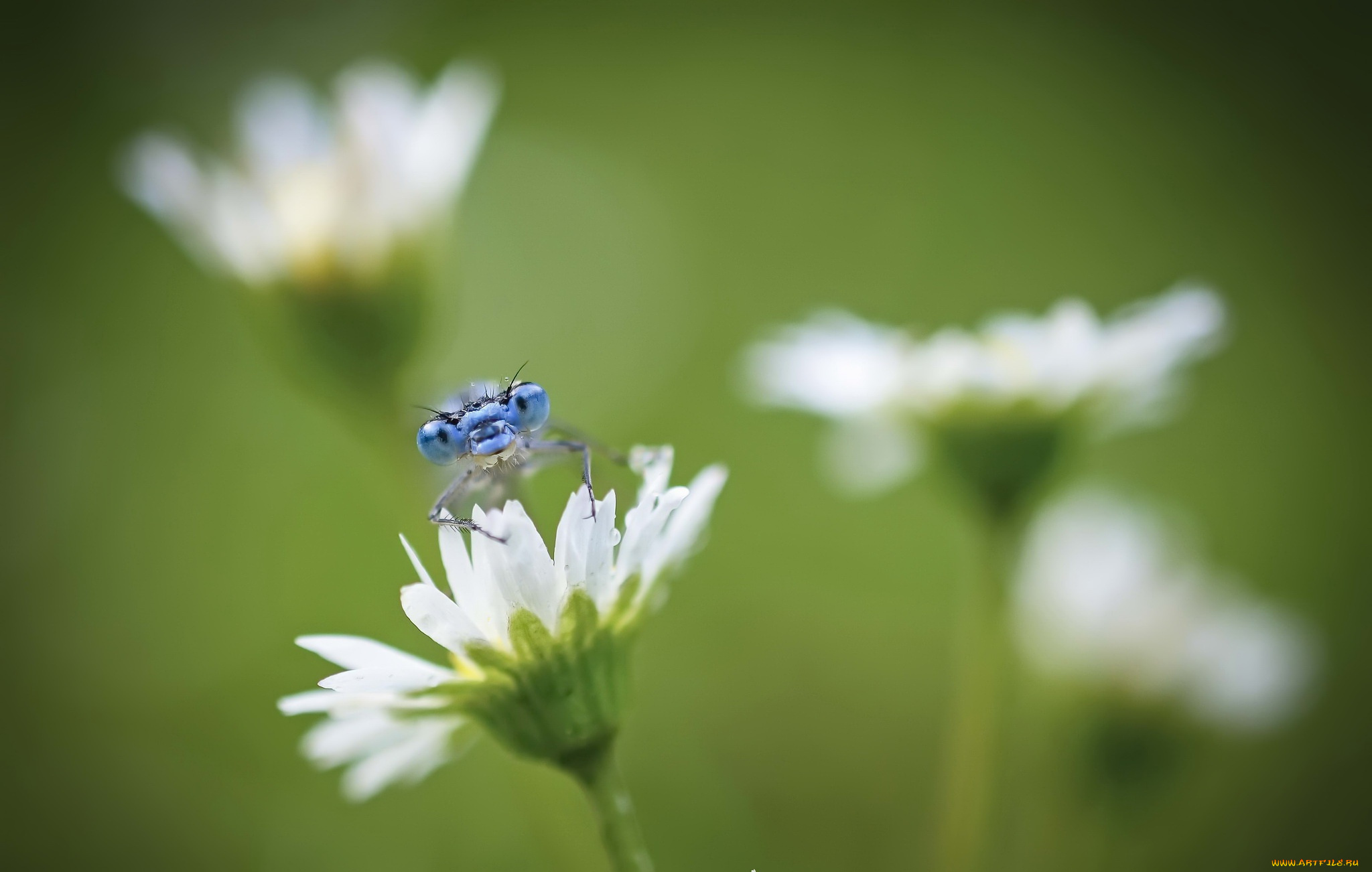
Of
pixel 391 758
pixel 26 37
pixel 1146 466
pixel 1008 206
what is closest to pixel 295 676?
pixel 391 758

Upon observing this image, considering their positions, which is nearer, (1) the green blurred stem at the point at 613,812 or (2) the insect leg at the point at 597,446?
(1) the green blurred stem at the point at 613,812

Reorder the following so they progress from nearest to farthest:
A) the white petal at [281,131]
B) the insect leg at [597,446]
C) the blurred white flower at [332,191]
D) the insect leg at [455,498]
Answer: the insect leg at [455,498]
the insect leg at [597,446]
the blurred white flower at [332,191]
the white petal at [281,131]

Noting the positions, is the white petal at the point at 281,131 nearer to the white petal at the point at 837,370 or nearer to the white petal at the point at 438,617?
the white petal at the point at 837,370

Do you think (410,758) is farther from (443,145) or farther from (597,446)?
(443,145)

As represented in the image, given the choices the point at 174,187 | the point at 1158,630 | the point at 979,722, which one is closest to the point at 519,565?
the point at 979,722

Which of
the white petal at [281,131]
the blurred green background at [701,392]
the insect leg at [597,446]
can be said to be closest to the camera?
the insect leg at [597,446]

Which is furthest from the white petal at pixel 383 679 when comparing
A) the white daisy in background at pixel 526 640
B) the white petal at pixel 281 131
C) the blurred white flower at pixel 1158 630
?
the white petal at pixel 281 131
